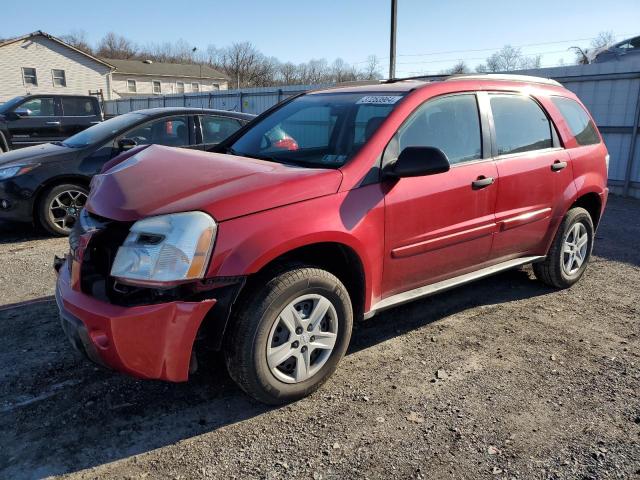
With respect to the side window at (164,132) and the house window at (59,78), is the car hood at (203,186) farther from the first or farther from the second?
the house window at (59,78)

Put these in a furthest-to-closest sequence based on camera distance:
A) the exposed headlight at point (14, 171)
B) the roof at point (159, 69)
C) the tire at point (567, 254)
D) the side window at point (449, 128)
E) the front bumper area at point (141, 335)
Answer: the roof at point (159, 69)
the exposed headlight at point (14, 171)
the tire at point (567, 254)
the side window at point (449, 128)
the front bumper area at point (141, 335)

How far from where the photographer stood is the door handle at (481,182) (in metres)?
3.62

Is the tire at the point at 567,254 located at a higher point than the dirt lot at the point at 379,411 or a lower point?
higher

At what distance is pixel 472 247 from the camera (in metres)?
3.74

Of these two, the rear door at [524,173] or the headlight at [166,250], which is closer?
the headlight at [166,250]

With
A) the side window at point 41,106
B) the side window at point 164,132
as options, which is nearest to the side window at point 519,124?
the side window at point 164,132

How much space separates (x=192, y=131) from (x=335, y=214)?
4.53 m

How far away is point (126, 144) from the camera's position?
6250mm

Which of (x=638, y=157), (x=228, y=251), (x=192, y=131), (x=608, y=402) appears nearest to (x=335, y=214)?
(x=228, y=251)

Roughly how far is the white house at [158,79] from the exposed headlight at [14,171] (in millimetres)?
49083

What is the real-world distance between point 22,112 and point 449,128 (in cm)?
1152

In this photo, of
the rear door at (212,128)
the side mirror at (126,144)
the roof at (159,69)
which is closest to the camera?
the side mirror at (126,144)

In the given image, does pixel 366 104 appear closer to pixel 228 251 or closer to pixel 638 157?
pixel 228 251

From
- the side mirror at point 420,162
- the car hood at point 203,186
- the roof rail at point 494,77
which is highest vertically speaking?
the roof rail at point 494,77
